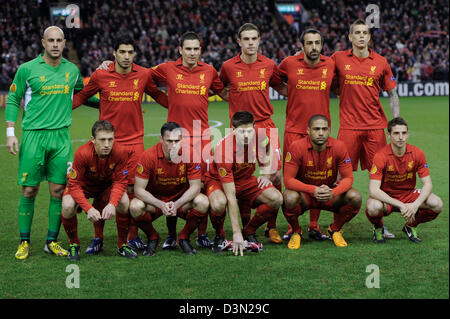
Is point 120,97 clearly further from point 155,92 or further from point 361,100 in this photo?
point 361,100

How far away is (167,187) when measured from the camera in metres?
5.84

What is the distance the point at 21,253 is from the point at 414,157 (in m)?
3.89

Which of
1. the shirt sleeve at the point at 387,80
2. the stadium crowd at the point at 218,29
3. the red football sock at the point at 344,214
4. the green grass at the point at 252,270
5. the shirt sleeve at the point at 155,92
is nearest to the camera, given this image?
the green grass at the point at 252,270

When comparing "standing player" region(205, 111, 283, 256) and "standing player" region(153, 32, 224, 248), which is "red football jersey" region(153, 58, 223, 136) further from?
"standing player" region(205, 111, 283, 256)

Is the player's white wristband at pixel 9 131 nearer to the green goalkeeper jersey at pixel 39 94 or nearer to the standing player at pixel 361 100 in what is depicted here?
the green goalkeeper jersey at pixel 39 94

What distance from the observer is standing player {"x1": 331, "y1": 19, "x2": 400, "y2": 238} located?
650 centimetres

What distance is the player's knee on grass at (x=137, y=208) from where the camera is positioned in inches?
220

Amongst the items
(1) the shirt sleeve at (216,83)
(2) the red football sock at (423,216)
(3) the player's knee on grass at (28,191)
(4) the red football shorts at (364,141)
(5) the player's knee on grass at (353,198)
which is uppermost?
(1) the shirt sleeve at (216,83)

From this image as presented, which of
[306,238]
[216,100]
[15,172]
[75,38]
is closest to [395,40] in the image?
[216,100]

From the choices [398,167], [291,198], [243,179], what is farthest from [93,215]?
[398,167]

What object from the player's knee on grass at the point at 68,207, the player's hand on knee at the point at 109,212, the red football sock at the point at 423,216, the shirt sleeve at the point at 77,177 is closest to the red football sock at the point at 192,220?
the player's hand on knee at the point at 109,212

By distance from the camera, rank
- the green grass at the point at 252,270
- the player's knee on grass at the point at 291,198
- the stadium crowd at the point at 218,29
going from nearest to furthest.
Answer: the green grass at the point at 252,270 < the player's knee on grass at the point at 291,198 < the stadium crowd at the point at 218,29

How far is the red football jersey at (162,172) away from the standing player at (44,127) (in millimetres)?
780

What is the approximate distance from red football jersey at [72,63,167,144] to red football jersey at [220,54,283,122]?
0.94m
